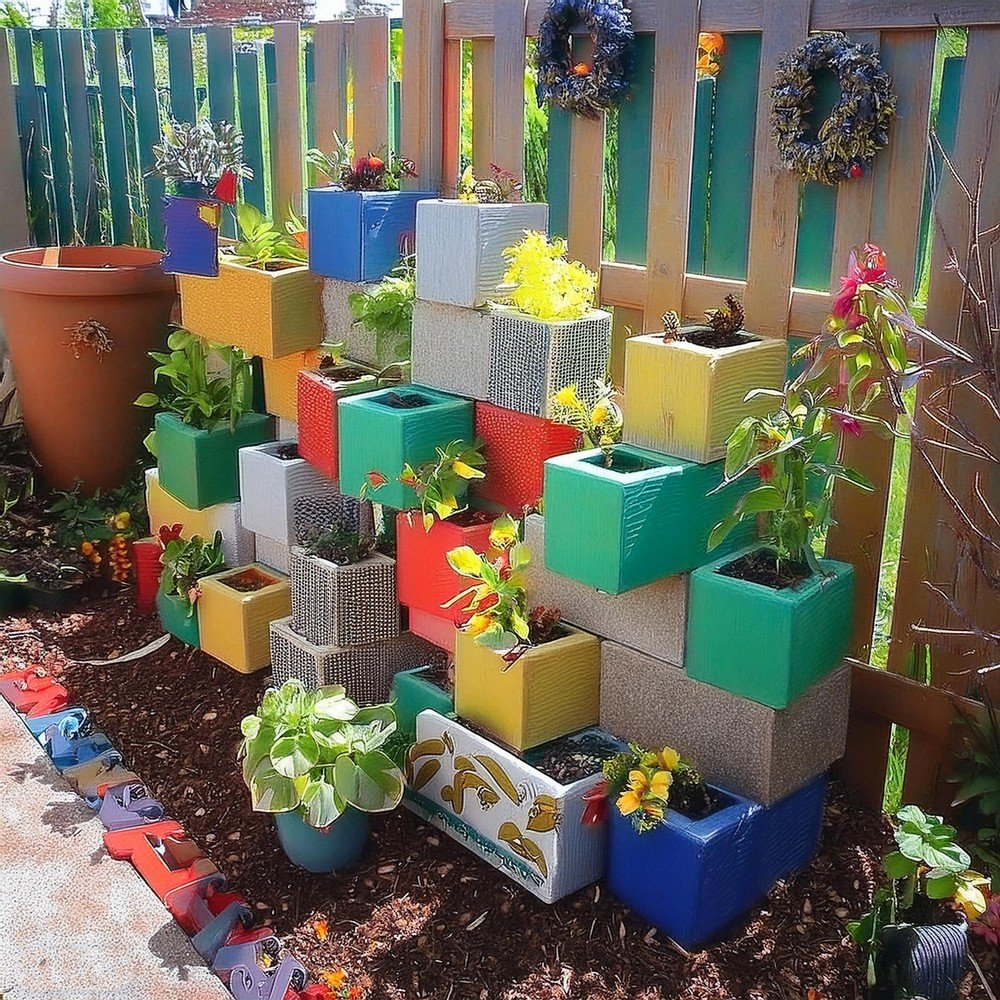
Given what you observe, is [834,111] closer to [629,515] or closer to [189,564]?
[629,515]

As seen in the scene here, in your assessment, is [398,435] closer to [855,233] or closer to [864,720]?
[855,233]

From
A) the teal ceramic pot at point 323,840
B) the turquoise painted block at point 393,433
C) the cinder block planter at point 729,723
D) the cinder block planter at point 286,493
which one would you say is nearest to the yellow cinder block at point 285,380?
the cinder block planter at point 286,493

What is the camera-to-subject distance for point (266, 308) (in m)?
3.55

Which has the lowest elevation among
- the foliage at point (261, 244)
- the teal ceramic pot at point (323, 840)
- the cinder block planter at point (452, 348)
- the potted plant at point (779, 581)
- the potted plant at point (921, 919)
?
the teal ceramic pot at point (323, 840)

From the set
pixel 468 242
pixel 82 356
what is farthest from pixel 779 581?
pixel 82 356

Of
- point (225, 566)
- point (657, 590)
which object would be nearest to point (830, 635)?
point (657, 590)

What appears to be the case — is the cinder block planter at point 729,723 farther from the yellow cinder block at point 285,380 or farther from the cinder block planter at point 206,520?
the cinder block planter at point 206,520

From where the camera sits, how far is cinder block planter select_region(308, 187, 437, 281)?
3279 millimetres

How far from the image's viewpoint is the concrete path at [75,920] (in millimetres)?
2439

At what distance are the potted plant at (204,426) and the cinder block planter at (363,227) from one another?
70cm

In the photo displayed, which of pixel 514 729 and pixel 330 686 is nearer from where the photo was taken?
pixel 514 729

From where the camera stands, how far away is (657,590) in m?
2.61

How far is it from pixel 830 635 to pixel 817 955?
0.66 metres

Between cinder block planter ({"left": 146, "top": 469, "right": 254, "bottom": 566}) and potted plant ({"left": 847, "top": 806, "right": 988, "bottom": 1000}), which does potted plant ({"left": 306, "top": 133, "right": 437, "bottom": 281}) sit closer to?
cinder block planter ({"left": 146, "top": 469, "right": 254, "bottom": 566})
